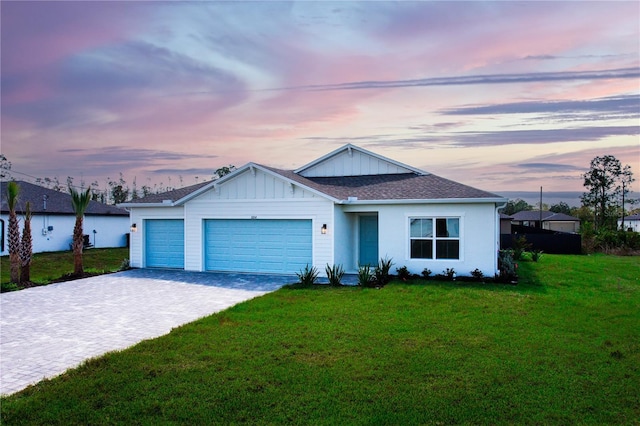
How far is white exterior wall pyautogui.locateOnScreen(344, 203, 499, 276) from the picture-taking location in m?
13.7

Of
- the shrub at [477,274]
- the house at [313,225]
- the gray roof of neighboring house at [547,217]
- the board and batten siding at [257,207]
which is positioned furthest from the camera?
the gray roof of neighboring house at [547,217]

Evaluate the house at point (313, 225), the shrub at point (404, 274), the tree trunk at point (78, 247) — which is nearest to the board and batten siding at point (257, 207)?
the house at point (313, 225)

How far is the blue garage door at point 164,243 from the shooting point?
1714 cm

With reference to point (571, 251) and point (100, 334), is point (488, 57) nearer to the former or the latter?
point (100, 334)

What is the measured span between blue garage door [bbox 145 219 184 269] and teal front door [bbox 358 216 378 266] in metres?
7.16

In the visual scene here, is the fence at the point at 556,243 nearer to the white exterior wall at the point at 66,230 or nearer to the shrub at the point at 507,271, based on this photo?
the shrub at the point at 507,271

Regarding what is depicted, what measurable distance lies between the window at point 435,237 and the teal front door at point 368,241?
190cm

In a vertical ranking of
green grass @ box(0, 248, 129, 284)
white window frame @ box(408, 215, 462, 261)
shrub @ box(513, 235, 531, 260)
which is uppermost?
white window frame @ box(408, 215, 462, 261)

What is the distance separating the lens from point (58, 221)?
90.2 feet

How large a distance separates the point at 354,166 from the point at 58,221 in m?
20.2

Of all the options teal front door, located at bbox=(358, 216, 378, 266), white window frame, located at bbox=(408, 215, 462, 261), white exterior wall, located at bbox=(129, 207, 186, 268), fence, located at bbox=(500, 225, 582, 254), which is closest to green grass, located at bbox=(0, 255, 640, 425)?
white window frame, located at bbox=(408, 215, 462, 261)

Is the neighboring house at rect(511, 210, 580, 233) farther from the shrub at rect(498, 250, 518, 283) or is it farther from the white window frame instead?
the white window frame

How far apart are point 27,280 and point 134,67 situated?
795 centimetres

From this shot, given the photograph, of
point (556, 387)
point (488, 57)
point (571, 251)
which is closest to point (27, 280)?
point (556, 387)
